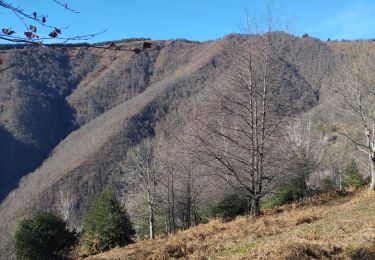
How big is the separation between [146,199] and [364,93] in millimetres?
20785

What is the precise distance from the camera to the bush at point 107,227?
2809 cm

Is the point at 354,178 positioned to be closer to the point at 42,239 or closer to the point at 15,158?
the point at 42,239

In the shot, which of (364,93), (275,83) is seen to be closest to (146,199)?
(364,93)

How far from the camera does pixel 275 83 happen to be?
45.3 feet

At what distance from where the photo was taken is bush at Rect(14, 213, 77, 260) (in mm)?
25828

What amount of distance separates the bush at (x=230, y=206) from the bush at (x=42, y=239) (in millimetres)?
10688

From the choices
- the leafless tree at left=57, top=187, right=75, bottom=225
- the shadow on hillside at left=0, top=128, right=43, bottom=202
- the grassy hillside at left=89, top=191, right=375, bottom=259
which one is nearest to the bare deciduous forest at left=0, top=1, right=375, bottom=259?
the grassy hillside at left=89, top=191, right=375, bottom=259

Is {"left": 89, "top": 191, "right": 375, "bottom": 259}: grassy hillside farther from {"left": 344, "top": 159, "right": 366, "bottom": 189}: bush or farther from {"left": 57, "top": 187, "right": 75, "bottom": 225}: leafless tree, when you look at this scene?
{"left": 57, "top": 187, "right": 75, "bottom": 225}: leafless tree

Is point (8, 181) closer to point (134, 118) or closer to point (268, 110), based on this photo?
point (134, 118)

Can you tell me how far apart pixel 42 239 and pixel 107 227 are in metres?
4.10

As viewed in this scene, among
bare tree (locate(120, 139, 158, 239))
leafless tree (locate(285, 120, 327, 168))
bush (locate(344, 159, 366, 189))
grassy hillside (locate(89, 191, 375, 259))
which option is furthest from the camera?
bare tree (locate(120, 139, 158, 239))

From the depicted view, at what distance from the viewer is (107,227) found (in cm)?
2800

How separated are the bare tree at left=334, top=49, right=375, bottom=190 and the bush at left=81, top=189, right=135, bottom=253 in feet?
52.4

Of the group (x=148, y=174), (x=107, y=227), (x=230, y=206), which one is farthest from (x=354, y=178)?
(x=107, y=227)
